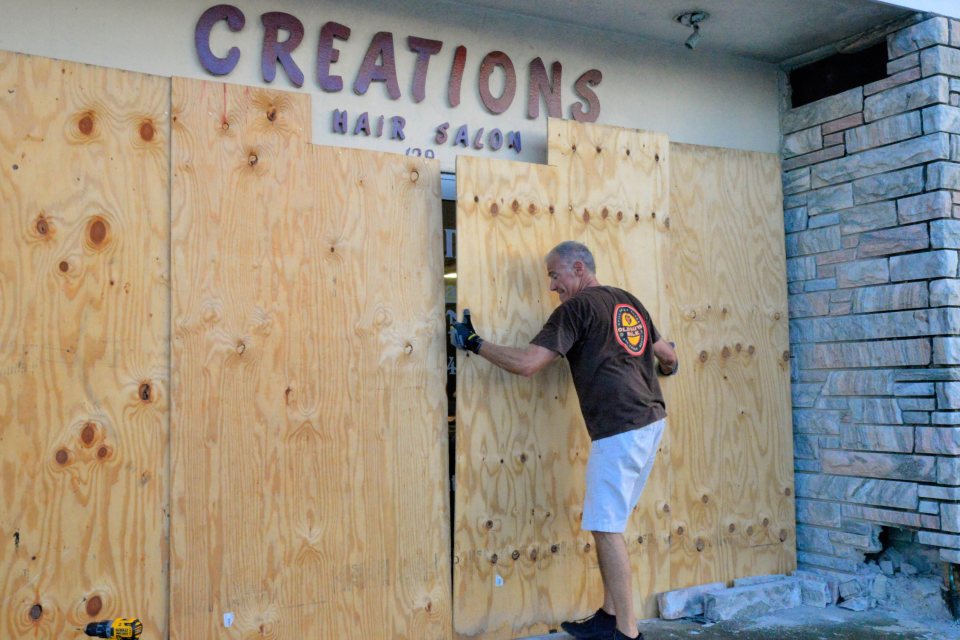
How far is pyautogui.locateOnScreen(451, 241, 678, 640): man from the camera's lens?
4398 mm

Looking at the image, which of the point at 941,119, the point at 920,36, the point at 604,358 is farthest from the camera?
the point at 920,36

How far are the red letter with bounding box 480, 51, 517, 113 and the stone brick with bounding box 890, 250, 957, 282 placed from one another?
2486 millimetres

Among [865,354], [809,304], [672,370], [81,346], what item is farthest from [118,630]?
[809,304]

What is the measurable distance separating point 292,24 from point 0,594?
A: 9.53 feet

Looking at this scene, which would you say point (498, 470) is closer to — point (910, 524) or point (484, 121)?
point (484, 121)

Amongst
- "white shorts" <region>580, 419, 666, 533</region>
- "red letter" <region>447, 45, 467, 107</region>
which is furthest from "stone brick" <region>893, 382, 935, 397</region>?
"red letter" <region>447, 45, 467, 107</region>

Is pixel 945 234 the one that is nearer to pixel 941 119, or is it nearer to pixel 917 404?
pixel 941 119

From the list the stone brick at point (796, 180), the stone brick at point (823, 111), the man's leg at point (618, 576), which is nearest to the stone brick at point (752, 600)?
the man's leg at point (618, 576)

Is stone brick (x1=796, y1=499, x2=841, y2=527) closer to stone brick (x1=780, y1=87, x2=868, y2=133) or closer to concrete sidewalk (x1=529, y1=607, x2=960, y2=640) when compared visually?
concrete sidewalk (x1=529, y1=607, x2=960, y2=640)

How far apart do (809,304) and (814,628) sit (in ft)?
6.61

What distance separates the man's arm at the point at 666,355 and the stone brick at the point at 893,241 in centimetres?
146

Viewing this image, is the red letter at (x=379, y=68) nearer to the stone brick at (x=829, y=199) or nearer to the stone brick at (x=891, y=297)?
the stone brick at (x=829, y=199)

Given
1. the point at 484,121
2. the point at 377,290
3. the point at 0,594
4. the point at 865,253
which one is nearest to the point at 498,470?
the point at 377,290

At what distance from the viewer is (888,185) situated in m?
5.42
